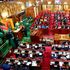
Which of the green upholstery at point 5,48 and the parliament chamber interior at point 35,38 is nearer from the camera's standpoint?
the parliament chamber interior at point 35,38

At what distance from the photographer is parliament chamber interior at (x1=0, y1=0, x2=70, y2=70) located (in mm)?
11602

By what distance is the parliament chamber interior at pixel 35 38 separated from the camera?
11.6 metres

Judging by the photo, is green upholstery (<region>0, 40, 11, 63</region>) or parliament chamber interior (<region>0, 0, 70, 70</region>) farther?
green upholstery (<region>0, 40, 11, 63</region>)

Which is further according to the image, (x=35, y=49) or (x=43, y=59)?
(x=35, y=49)

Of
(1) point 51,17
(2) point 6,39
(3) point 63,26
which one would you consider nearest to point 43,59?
(2) point 6,39

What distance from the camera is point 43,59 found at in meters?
12.6

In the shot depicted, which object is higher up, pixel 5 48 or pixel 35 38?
Result: pixel 35 38

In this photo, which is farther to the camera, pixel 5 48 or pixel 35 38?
pixel 35 38

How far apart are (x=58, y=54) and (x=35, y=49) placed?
187cm

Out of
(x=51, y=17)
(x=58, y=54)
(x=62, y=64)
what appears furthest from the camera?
(x=51, y=17)

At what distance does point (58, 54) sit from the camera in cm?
1245

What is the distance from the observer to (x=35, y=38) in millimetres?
17281

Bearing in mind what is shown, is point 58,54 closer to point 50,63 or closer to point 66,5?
point 50,63

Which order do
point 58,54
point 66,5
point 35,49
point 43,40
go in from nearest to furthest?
point 58,54 → point 35,49 → point 43,40 → point 66,5
